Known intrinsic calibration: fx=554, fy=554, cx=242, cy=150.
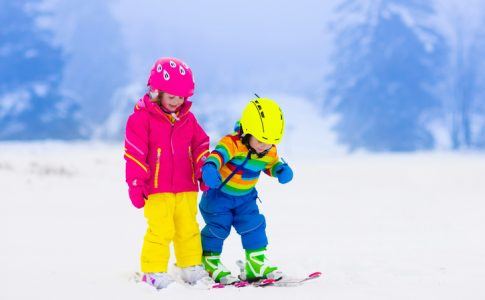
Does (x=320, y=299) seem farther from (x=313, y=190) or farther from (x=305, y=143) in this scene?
(x=305, y=143)

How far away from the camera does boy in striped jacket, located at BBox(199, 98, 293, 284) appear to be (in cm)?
422

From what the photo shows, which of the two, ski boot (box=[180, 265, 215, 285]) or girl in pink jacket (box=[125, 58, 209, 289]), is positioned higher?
girl in pink jacket (box=[125, 58, 209, 289])

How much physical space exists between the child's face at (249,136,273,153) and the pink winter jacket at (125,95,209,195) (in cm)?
40

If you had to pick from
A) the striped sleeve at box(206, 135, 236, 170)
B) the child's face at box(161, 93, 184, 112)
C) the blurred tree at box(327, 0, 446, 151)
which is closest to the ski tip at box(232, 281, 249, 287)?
the striped sleeve at box(206, 135, 236, 170)

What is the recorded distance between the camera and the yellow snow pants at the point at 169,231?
412 cm

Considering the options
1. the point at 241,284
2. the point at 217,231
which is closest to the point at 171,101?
the point at 217,231

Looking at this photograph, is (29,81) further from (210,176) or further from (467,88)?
(210,176)

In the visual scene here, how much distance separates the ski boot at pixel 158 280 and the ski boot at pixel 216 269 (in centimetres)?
49

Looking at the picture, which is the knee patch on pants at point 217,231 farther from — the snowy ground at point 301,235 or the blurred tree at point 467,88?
the blurred tree at point 467,88

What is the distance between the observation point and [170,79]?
419 centimetres

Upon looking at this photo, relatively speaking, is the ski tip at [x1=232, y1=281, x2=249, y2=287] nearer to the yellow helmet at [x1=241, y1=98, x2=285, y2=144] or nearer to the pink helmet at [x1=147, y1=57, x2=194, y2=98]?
the yellow helmet at [x1=241, y1=98, x2=285, y2=144]

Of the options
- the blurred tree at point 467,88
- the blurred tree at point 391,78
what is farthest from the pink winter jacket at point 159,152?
the blurred tree at point 467,88

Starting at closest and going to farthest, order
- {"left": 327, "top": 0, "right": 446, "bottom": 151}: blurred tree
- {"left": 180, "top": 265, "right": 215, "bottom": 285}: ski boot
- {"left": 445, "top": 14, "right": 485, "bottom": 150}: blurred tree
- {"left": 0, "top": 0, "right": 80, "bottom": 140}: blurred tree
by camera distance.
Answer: {"left": 180, "top": 265, "right": 215, "bottom": 285}: ski boot, {"left": 445, "top": 14, "right": 485, "bottom": 150}: blurred tree, {"left": 327, "top": 0, "right": 446, "bottom": 151}: blurred tree, {"left": 0, "top": 0, "right": 80, "bottom": 140}: blurred tree

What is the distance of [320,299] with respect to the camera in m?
3.66
